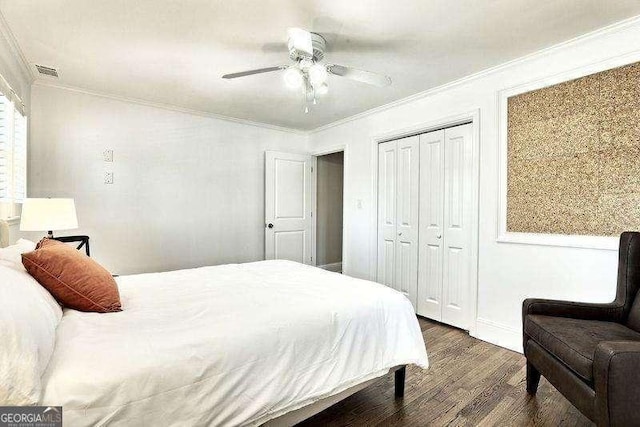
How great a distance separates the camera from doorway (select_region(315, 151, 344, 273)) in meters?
5.51

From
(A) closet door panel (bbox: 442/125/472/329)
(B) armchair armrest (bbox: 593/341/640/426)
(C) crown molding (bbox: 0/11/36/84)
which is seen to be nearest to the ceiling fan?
(A) closet door panel (bbox: 442/125/472/329)

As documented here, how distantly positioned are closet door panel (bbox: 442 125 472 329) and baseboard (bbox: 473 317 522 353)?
0.53ft

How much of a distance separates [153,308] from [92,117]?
2.79 metres

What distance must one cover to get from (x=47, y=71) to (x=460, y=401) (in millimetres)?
4160

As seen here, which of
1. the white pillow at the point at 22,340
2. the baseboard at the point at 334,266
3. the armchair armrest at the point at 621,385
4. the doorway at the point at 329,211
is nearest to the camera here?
the white pillow at the point at 22,340

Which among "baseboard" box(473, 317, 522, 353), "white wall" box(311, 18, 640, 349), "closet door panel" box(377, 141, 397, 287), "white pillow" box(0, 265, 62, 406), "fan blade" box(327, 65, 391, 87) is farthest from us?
"closet door panel" box(377, 141, 397, 287)

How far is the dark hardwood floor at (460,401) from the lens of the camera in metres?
1.79

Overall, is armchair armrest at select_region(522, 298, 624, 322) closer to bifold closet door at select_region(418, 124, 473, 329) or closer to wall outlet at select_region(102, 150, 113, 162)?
bifold closet door at select_region(418, 124, 473, 329)

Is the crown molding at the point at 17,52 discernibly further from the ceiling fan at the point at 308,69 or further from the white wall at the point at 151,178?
the ceiling fan at the point at 308,69

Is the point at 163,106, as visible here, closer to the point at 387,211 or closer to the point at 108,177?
the point at 108,177

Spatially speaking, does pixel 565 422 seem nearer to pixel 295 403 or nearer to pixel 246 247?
pixel 295 403

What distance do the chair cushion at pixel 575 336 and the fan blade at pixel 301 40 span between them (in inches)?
85.1

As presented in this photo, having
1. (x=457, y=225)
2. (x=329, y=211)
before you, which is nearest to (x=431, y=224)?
(x=457, y=225)

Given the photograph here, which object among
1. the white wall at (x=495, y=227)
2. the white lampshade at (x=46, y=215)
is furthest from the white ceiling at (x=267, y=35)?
the white lampshade at (x=46, y=215)
